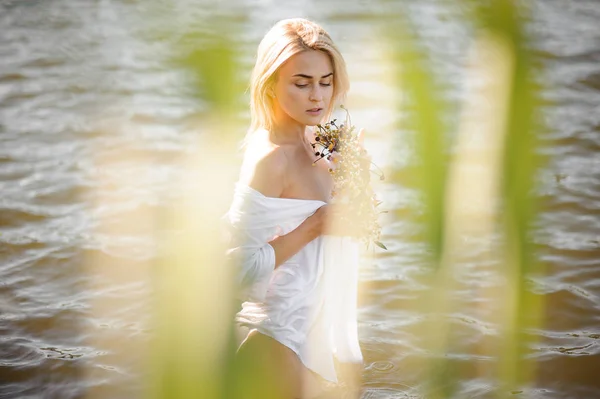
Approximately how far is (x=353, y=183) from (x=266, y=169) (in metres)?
0.57

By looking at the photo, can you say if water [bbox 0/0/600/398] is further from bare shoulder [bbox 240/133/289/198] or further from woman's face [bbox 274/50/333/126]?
bare shoulder [bbox 240/133/289/198]

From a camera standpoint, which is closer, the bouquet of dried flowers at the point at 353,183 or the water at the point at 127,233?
the bouquet of dried flowers at the point at 353,183

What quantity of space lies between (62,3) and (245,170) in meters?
9.21

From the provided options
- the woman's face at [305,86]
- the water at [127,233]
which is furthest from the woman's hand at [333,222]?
the woman's face at [305,86]

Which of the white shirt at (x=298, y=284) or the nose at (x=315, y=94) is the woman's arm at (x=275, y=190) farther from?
the nose at (x=315, y=94)

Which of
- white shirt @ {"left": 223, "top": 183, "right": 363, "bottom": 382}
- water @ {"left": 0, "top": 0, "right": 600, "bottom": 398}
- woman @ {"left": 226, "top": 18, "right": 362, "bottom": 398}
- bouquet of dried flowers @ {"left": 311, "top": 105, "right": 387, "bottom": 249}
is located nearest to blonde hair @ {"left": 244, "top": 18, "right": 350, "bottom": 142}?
woman @ {"left": 226, "top": 18, "right": 362, "bottom": 398}

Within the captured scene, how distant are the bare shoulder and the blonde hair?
0.08 m

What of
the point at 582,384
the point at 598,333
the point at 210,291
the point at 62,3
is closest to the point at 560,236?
the point at 598,333

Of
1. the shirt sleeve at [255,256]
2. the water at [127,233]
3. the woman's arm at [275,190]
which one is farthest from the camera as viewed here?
the water at [127,233]

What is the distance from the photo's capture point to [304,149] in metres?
2.64

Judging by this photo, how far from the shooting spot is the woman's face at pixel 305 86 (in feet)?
7.98

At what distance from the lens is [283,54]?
243 cm

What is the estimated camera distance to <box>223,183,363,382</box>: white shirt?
250 cm

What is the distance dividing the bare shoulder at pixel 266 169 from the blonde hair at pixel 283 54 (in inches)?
Result: 3.1
